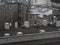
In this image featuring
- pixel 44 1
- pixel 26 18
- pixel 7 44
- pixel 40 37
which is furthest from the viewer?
pixel 44 1

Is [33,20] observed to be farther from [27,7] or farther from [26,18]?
[27,7]

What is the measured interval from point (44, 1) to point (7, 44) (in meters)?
4.05

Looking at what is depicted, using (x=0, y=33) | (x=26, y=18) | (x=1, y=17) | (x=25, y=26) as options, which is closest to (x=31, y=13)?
(x=26, y=18)

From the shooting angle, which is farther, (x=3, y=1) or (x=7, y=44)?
(x=3, y=1)

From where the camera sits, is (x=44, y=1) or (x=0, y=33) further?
(x=44, y=1)

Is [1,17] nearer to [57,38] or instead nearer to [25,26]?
[25,26]

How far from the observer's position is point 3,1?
6809mm

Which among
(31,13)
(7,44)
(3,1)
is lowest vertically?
(7,44)

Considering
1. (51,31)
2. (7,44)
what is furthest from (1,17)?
(51,31)

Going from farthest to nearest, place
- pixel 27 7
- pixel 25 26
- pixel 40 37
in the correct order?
pixel 27 7 < pixel 25 26 < pixel 40 37

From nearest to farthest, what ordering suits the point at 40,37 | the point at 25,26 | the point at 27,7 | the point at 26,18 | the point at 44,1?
the point at 40,37 < the point at 25,26 < the point at 26,18 < the point at 27,7 < the point at 44,1

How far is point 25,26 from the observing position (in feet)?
18.6

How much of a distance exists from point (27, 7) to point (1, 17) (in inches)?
50.9

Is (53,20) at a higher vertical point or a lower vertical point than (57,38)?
higher
